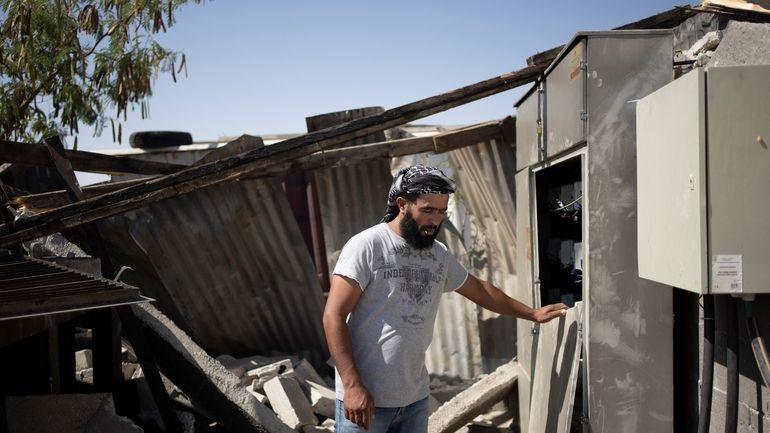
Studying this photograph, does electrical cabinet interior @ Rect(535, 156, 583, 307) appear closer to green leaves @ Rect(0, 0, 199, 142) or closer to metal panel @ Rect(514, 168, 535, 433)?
metal panel @ Rect(514, 168, 535, 433)

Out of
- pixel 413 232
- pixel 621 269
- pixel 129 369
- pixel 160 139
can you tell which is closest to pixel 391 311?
pixel 413 232

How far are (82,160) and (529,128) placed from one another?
3590mm

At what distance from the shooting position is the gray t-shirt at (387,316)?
2.76 m

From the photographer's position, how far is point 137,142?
848cm

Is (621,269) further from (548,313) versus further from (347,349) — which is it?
(347,349)

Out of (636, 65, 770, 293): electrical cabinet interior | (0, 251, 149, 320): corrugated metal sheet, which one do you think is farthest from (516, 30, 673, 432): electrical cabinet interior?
(0, 251, 149, 320): corrugated metal sheet

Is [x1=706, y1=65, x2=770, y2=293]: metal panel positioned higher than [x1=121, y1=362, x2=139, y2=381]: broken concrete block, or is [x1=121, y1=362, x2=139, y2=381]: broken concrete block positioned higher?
[x1=706, y1=65, x2=770, y2=293]: metal panel

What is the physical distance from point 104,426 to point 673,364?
3.25 meters

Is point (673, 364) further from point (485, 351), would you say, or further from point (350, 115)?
point (350, 115)

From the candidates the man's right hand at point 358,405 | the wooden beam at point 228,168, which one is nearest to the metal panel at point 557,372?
the man's right hand at point 358,405

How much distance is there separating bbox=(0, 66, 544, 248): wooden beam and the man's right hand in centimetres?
206

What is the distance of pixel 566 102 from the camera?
3.34 metres

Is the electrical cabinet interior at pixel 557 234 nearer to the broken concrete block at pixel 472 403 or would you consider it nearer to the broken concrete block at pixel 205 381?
the broken concrete block at pixel 472 403

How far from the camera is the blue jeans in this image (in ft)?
9.05
